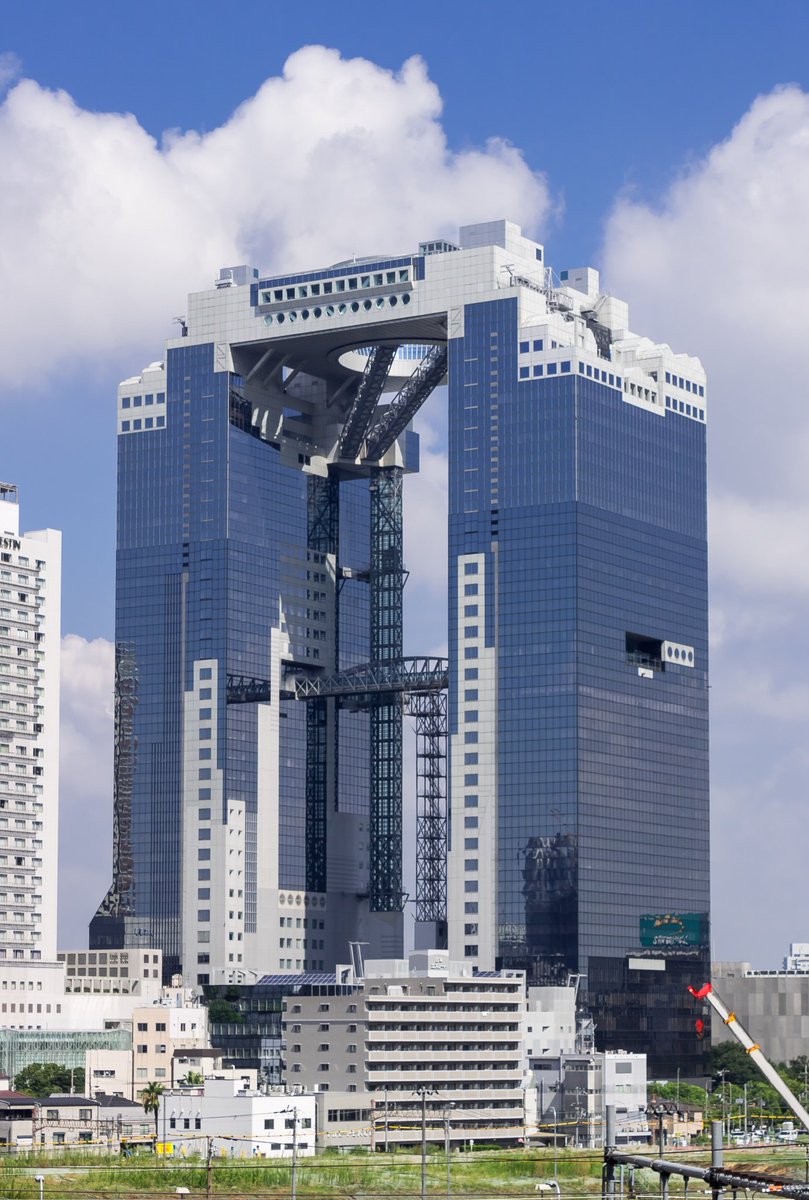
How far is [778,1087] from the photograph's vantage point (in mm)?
75438

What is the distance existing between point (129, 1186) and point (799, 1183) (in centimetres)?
10148

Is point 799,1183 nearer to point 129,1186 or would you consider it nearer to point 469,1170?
point 129,1186

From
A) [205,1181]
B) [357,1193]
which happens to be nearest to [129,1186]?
[205,1181]

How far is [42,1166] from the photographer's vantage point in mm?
180750

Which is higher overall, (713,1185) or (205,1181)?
(713,1185)

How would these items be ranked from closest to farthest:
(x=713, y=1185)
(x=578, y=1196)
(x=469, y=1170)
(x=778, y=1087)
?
(x=713, y=1185) → (x=778, y=1087) → (x=578, y=1196) → (x=469, y=1170)

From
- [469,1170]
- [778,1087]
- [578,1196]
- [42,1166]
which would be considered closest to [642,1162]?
[778,1087]

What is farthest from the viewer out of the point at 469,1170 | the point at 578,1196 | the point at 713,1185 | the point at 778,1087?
the point at 469,1170

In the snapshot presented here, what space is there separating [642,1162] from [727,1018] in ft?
22.7

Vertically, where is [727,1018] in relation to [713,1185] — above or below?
above

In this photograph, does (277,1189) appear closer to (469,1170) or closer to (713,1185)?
(469,1170)

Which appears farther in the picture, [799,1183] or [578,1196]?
[578,1196]

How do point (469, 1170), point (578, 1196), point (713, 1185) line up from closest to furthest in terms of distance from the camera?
point (713, 1185) < point (578, 1196) < point (469, 1170)

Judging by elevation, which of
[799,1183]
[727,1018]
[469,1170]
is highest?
[727,1018]
